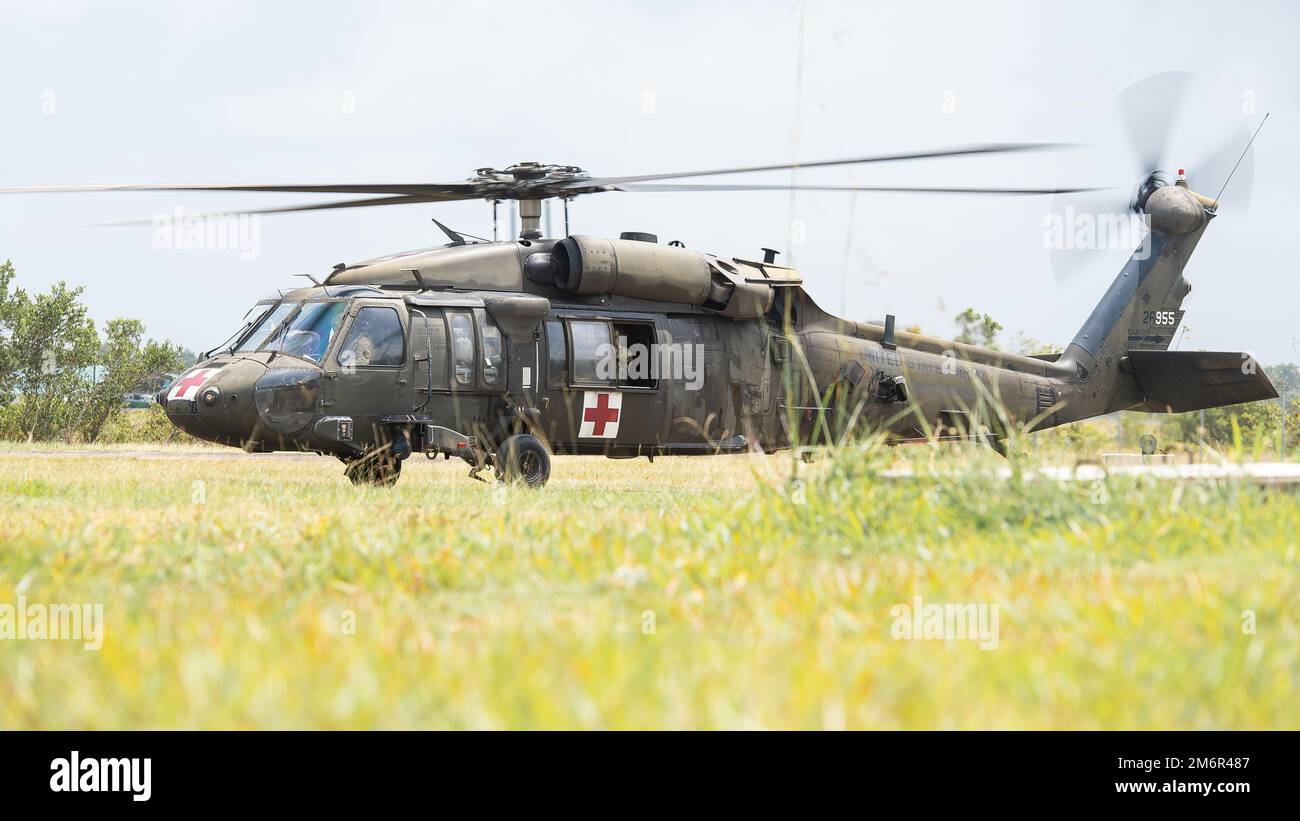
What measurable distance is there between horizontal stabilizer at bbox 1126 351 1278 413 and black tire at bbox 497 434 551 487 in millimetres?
8895

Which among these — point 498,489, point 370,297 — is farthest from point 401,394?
point 498,489

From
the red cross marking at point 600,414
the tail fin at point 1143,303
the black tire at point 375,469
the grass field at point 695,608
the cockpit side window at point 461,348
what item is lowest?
the black tire at point 375,469

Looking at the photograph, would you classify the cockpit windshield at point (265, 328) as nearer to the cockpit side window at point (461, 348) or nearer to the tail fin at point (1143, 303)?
the cockpit side window at point (461, 348)

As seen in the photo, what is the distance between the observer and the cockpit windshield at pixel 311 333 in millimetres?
12164

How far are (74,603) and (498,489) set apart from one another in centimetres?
581

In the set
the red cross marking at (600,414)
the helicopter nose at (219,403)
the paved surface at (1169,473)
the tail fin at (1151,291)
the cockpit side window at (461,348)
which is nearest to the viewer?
the paved surface at (1169,473)

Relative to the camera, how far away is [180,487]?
1028 cm

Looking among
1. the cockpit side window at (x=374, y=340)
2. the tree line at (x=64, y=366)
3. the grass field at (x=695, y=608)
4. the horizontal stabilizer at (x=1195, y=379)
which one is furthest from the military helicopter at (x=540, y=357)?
the tree line at (x=64, y=366)

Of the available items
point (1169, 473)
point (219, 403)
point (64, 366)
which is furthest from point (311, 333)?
point (64, 366)

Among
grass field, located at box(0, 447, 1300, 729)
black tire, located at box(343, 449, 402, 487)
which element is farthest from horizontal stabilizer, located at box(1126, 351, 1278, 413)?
grass field, located at box(0, 447, 1300, 729)

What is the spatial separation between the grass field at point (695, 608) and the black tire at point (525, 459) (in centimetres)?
467

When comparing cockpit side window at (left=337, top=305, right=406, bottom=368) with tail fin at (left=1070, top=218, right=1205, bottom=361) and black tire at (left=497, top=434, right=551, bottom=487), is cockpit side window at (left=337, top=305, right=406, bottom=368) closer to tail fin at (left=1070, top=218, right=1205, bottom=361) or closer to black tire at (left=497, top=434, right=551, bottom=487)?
black tire at (left=497, top=434, right=551, bottom=487)
